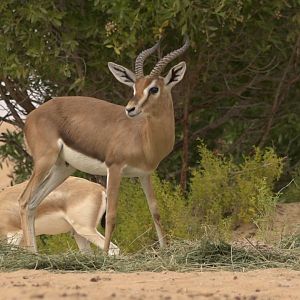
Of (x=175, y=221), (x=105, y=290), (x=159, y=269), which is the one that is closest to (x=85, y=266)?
(x=159, y=269)

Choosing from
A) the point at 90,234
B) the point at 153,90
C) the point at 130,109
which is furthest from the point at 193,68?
the point at 130,109

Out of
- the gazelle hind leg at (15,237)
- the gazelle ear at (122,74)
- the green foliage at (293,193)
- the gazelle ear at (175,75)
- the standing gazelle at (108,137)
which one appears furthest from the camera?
the green foliage at (293,193)

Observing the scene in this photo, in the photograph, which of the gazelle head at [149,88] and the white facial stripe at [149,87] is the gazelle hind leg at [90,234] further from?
the white facial stripe at [149,87]

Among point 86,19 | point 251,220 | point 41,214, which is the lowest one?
point 251,220

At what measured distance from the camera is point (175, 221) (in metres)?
11.4

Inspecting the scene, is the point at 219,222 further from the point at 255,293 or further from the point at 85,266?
the point at 255,293

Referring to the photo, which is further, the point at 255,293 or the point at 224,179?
the point at 224,179

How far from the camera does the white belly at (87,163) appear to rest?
32.8ft

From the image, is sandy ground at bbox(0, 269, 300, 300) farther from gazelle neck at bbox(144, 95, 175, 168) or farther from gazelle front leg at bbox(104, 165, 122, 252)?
gazelle neck at bbox(144, 95, 175, 168)

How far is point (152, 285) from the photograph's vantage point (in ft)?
22.2

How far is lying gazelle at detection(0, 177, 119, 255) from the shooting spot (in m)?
11.2

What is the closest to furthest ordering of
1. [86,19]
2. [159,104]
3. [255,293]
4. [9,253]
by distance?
[255,293]
[9,253]
[159,104]
[86,19]

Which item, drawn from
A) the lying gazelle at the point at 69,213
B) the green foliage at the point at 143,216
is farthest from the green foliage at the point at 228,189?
the lying gazelle at the point at 69,213

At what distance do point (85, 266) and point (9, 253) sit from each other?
2.56 ft
